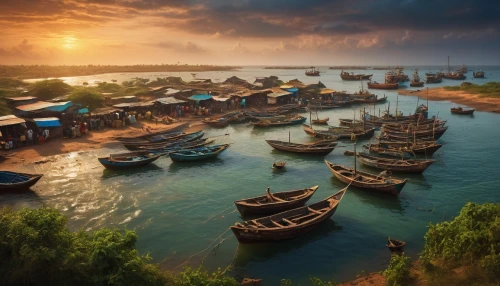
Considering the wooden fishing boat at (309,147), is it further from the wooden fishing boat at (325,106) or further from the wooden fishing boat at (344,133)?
the wooden fishing boat at (325,106)

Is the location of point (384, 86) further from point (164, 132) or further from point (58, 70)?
point (58, 70)

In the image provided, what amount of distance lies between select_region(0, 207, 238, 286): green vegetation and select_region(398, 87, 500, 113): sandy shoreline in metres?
55.3

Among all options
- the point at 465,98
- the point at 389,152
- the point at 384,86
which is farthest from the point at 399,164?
the point at 384,86

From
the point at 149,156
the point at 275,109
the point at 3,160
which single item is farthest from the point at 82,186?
the point at 275,109

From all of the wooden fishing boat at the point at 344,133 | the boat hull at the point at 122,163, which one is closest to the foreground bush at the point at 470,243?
the boat hull at the point at 122,163

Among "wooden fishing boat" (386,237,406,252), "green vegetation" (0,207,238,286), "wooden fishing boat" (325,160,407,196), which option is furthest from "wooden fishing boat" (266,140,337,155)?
"green vegetation" (0,207,238,286)

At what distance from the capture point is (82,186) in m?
21.3

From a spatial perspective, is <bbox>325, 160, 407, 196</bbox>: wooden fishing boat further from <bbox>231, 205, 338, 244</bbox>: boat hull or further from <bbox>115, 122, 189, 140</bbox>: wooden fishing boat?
<bbox>115, 122, 189, 140</bbox>: wooden fishing boat

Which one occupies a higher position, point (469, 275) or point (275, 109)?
point (275, 109)

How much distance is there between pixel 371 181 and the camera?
66.3ft

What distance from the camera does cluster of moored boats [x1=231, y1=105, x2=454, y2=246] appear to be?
1444cm

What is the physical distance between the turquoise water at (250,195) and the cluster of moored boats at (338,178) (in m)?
0.76

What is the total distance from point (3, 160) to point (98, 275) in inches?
833

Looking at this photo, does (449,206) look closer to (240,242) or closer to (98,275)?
(240,242)
